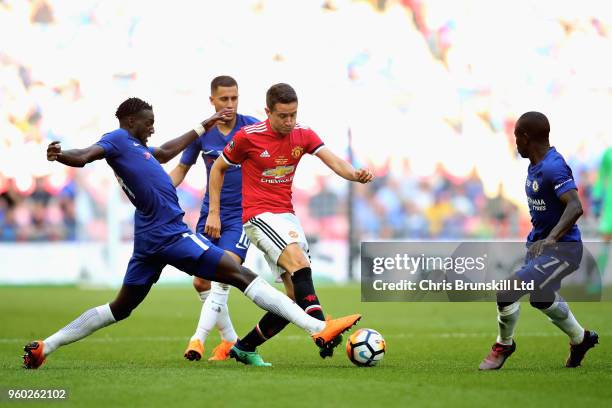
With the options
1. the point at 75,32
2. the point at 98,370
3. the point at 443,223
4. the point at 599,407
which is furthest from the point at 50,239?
the point at 599,407

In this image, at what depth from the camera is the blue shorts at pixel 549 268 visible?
8109 millimetres

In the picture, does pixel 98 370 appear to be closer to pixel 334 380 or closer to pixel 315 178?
pixel 334 380

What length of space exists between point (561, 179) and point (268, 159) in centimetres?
222

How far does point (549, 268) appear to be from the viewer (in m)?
8.17

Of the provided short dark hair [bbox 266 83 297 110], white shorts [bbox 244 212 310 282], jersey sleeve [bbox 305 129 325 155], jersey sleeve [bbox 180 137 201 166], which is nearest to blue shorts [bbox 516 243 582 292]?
white shorts [bbox 244 212 310 282]

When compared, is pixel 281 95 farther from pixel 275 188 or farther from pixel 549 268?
pixel 549 268

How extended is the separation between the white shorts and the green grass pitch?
88cm

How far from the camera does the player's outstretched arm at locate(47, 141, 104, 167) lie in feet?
25.3

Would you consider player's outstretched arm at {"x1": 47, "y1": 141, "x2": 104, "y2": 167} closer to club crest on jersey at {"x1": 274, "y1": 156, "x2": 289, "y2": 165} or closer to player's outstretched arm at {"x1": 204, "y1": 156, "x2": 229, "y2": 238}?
player's outstretched arm at {"x1": 204, "y1": 156, "x2": 229, "y2": 238}

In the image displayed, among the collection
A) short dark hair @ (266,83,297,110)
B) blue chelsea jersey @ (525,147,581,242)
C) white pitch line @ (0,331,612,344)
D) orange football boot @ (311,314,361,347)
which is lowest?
white pitch line @ (0,331,612,344)

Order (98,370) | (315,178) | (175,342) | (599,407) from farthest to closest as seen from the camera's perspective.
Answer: (315,178), (175,342), (98,370), (599,407)

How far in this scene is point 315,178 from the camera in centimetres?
2458

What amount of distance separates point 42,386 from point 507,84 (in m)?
A: 19.8

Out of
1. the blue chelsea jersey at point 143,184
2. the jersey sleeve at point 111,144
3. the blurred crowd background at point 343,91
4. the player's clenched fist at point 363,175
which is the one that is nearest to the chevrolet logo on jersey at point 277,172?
the player's clenched fist at point 363,175
